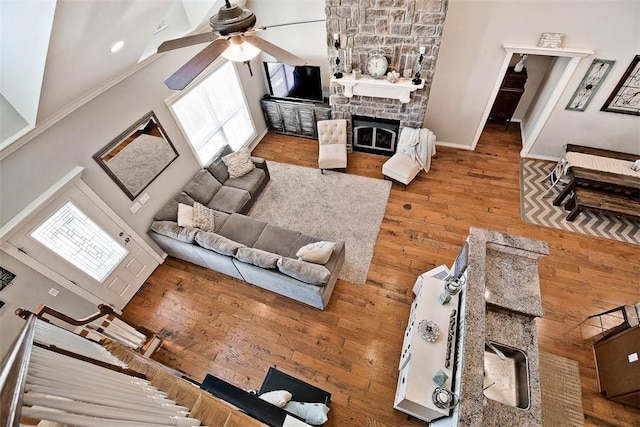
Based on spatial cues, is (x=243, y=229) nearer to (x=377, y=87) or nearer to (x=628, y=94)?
(x=377, y=87)

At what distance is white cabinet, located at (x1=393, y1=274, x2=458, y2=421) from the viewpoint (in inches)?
93.7

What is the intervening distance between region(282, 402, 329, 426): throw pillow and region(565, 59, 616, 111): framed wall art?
5.79 meters

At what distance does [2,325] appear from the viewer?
9.73 ft

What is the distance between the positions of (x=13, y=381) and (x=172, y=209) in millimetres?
3893

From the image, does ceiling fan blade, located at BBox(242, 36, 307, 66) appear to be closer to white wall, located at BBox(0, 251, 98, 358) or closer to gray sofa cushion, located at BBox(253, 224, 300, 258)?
gray sofa cushion, located at BBox(253, 224, 300, 258)

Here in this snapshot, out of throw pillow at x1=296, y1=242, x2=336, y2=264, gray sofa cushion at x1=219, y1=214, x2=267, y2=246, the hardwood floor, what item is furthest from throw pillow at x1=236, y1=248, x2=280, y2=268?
the hardwood floor

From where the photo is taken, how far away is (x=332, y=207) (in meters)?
5.11

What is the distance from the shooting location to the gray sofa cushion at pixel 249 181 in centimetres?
Answer: 512

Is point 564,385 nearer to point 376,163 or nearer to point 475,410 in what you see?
point 475,410

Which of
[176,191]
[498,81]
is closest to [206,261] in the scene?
[176,191]

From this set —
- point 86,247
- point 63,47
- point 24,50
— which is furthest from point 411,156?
point 86,247

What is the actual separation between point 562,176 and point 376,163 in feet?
10.3

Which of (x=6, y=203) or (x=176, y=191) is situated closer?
(x=6, y=203)

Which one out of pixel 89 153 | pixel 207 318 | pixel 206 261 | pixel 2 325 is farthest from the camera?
pixel 206 261
